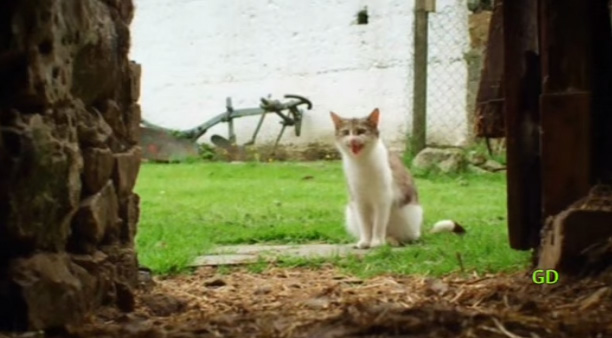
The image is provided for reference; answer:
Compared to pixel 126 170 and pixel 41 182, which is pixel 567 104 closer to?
pixel 126 170

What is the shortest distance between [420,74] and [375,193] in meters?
5.47

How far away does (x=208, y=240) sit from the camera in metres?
5.88

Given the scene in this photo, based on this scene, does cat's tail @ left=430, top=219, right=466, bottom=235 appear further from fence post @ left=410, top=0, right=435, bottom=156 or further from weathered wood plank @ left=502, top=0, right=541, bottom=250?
fence post @ left=410, top=0, right=435, bottom=156

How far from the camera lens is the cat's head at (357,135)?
21.4 ft

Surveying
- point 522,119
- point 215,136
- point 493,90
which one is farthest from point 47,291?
point 215,136

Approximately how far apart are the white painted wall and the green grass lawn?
1.74 meters

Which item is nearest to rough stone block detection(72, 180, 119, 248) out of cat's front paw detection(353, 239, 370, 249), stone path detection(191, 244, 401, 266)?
stone path detection(191, 244, 401, 266)

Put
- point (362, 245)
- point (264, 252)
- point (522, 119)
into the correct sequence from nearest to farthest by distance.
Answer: point (522, 119), point (264, 252), point (362, 245)

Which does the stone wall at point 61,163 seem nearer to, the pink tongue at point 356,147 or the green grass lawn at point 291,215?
the green grass lawn at point 291,215

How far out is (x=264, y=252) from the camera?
17.5ft

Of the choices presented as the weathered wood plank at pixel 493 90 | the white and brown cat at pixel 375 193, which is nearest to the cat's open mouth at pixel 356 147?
the white and brown cat at pixel 375 193

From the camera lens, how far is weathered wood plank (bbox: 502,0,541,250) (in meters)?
3.93

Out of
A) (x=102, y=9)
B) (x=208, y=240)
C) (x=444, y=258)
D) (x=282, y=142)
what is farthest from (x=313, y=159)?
(x=102, y=9)

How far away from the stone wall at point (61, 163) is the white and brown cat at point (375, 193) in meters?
3.01
